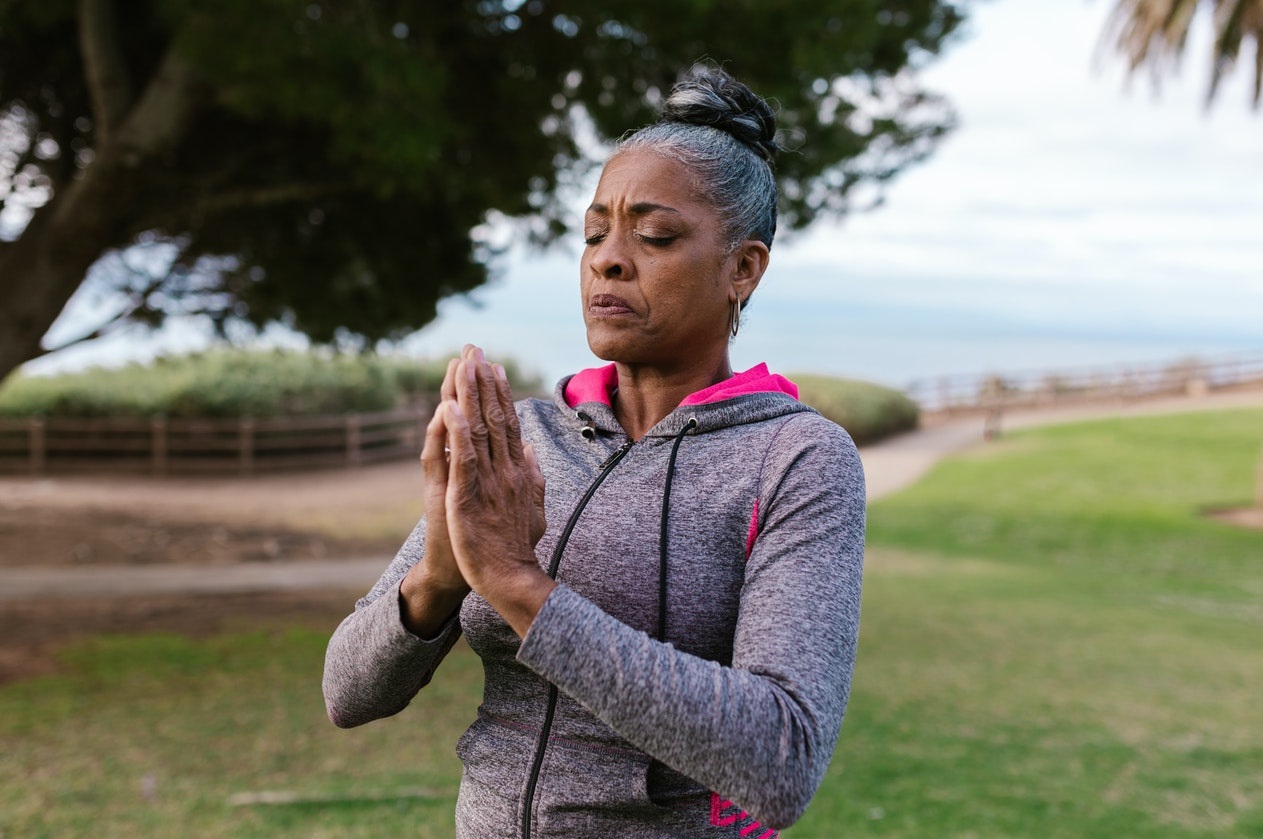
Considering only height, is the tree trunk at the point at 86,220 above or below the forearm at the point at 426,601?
above

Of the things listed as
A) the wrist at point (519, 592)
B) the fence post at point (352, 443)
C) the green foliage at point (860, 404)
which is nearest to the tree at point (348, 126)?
the wrist at point (519, 592)

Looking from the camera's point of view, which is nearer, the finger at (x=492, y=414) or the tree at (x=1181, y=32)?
the finger at (x=492, y=414)

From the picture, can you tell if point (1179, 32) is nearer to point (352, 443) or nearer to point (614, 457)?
point (352, 443)

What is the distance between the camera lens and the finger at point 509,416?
4.37 ft

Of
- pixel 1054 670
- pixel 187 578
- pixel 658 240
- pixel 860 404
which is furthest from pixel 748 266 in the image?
pixel 860 404

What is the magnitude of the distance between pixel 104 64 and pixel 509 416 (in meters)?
6.89

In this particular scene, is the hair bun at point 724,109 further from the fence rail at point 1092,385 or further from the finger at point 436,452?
the fence rail at point 1092,385

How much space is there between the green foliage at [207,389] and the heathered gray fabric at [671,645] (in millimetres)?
16836

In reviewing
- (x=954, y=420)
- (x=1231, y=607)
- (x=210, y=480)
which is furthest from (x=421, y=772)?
(x=954, y=420)

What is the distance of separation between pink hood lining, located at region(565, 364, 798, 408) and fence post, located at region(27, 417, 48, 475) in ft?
60.2

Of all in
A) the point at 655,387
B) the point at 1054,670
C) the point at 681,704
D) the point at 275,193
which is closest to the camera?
the point at 681,704

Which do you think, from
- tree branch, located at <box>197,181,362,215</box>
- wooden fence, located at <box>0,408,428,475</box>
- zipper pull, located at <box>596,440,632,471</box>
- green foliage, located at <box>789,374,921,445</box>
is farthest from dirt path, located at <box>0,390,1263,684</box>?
zipper pull, located at <box>596,440,632,471</box>

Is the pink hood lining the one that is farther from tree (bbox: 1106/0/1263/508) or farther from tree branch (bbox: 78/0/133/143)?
tree (bbox: 1106/0/1263/508)

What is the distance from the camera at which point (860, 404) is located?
23.1 m
